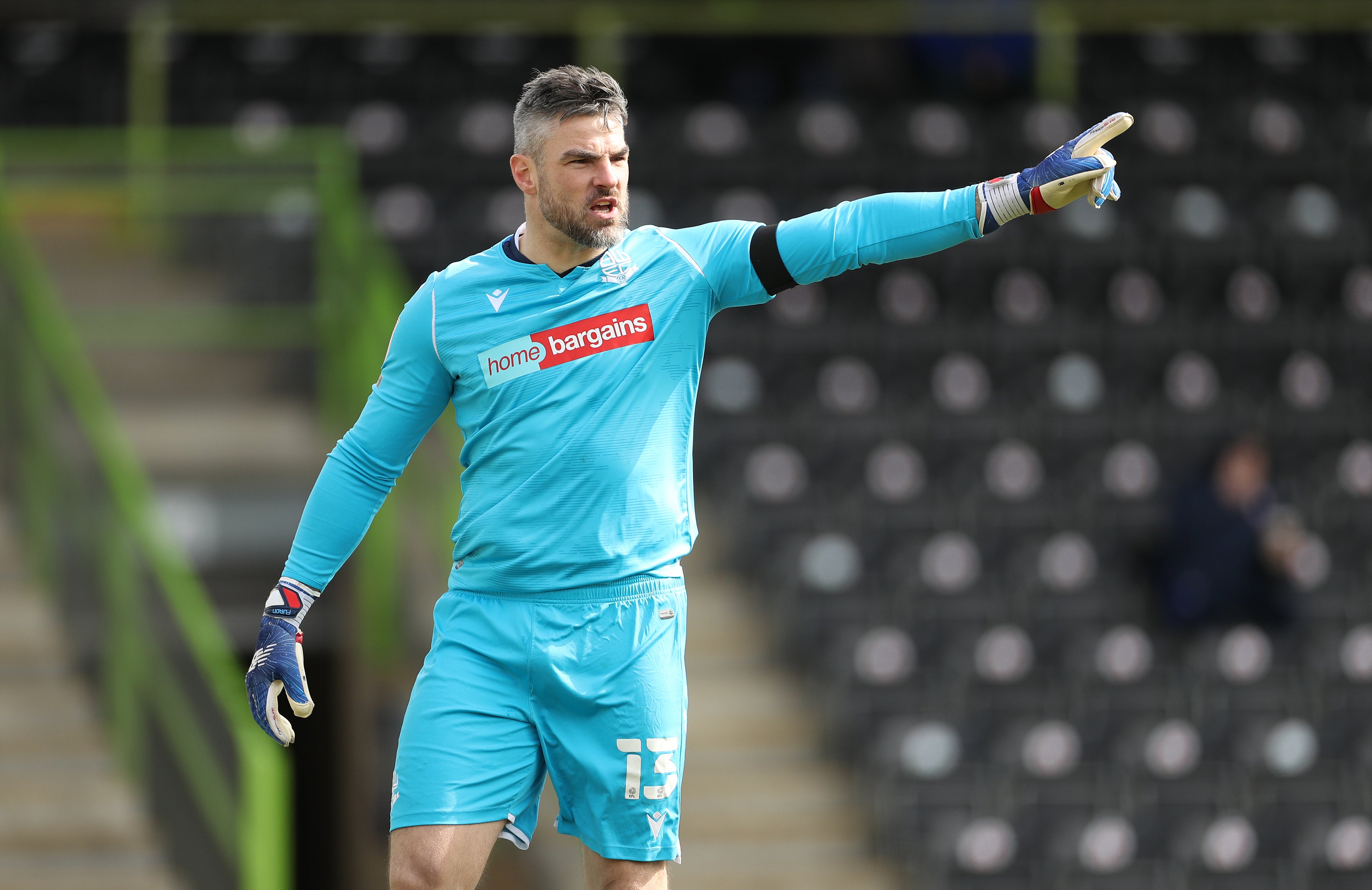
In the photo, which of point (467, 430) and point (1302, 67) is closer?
point (467, 430)

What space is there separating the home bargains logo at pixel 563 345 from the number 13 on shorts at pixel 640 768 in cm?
69

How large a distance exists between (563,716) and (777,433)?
229 inches

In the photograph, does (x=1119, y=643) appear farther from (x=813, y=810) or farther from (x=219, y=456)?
(x=219, y=456)

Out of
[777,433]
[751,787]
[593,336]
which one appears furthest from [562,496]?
[777,433]

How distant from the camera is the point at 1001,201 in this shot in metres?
3.00

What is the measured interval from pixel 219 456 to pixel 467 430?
5.28 m

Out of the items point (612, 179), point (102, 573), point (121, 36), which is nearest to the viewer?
point (612, 179)

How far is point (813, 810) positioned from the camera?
25.4 feet

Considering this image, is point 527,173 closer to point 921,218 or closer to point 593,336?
point 593,336

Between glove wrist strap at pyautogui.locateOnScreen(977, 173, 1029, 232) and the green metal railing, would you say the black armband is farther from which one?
the green metal railing

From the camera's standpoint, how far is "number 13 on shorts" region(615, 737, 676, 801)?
310cm

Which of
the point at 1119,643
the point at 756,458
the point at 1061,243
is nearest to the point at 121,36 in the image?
the point at 756,458

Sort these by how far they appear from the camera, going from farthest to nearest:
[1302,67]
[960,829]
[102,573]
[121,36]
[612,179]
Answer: [1302,67] < [121,36] < [960,829] < [102,573] < [612,179]

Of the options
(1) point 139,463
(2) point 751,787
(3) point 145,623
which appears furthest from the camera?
(1) point 139,463
